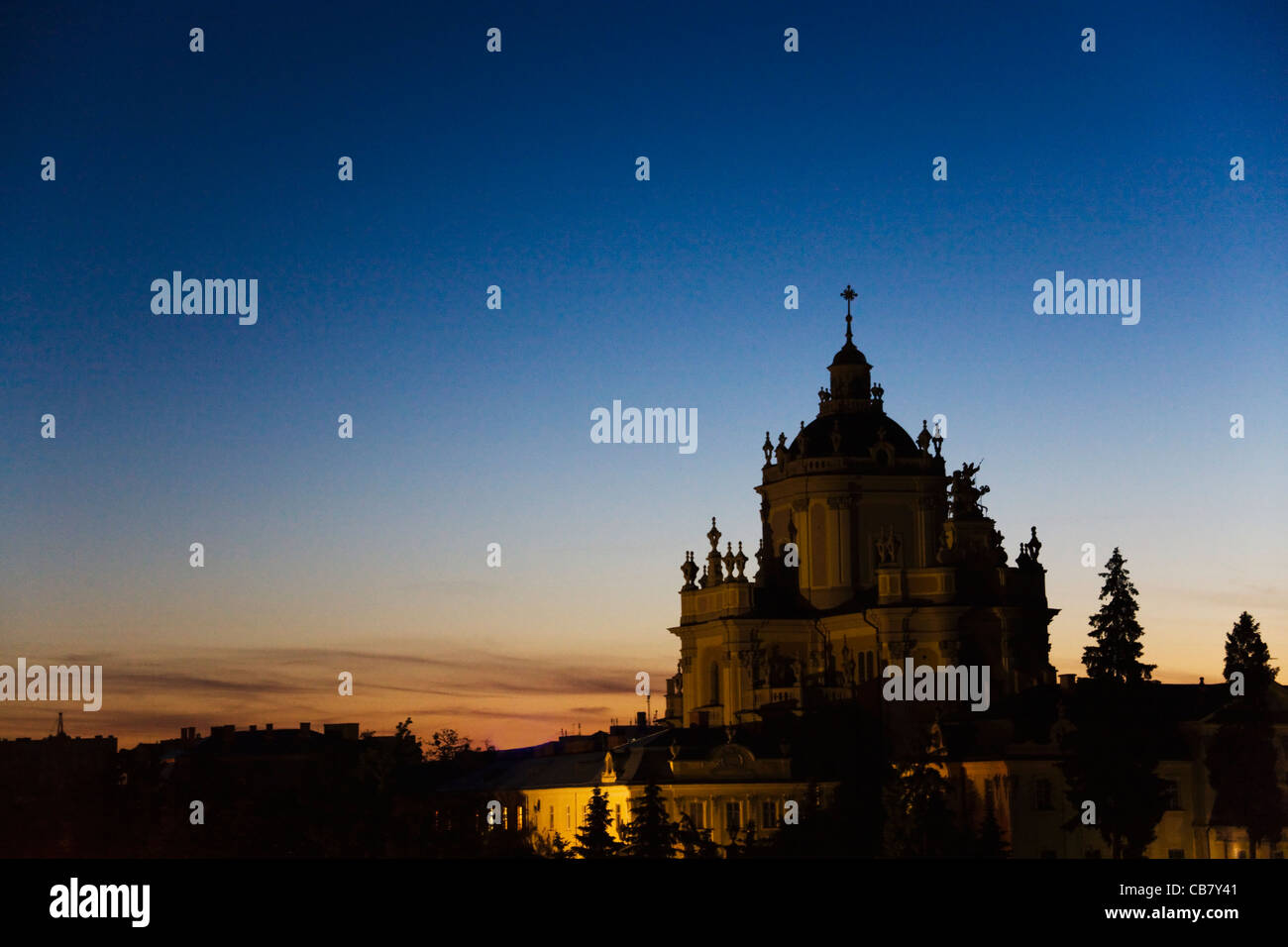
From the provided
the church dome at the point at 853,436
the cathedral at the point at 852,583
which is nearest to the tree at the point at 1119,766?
the cathedral at the point at 852,583

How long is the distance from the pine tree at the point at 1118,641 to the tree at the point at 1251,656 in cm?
434

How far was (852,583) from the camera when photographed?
124 meters

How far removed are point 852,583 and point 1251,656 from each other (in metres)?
28.9

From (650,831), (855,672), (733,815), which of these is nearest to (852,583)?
(855,672)

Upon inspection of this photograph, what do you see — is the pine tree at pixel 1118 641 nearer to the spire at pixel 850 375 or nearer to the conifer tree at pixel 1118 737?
the conifer tree at pixel 1118 737

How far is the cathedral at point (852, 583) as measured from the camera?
11800cm

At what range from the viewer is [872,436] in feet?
416

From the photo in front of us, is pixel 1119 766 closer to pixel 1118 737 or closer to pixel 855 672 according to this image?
pixel 1118 737
